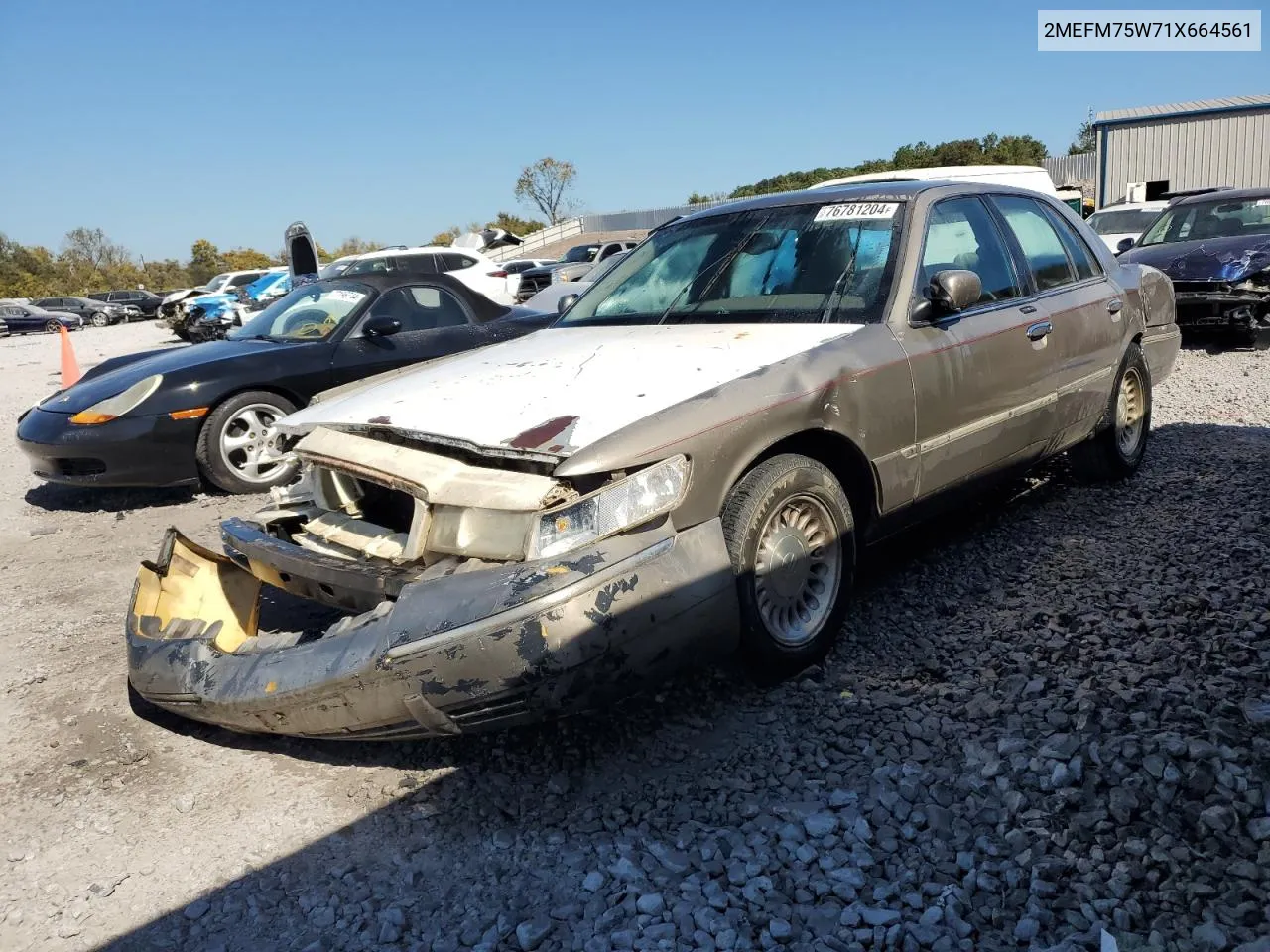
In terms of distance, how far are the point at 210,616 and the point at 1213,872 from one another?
10.5 ft

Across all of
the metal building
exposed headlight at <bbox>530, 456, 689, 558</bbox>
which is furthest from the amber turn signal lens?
the metal building

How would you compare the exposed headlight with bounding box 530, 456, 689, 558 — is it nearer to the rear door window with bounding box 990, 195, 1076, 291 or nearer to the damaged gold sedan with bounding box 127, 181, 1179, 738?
the damaged gold sedan with bounding box 127, 181, 1179, 738

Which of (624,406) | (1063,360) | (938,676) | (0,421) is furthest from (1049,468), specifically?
(0,421)

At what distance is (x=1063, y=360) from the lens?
444 centimetres

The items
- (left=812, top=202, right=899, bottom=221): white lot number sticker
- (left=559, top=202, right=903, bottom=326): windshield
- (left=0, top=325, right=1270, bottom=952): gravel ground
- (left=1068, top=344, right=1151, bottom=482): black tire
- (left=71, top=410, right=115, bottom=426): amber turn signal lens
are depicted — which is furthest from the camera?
(left=71, top=410, right=115, bottom=426): amber turn signal lens

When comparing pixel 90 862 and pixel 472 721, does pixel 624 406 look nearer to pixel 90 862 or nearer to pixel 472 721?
pixel 472 721

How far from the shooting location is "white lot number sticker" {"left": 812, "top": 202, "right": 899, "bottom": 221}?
153 inches

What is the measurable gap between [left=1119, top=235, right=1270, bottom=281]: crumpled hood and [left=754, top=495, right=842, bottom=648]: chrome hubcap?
24.2 ft

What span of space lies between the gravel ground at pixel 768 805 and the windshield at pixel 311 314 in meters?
Answer: 3.37

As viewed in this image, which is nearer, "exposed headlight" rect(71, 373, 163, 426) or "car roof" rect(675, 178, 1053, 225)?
"car roof" rect(675, 178, 1053, 225)

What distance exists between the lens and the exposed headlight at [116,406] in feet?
19.7

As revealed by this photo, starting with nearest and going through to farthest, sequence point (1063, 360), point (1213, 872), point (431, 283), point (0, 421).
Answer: point (1213, 872) → point (1063, 360) → point (431, 283) → point (0, 421)

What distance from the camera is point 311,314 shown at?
6.97 meters

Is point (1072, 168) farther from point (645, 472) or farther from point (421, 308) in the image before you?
point (645, 472)
